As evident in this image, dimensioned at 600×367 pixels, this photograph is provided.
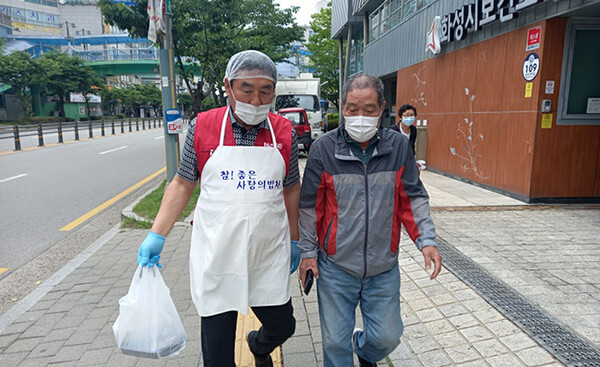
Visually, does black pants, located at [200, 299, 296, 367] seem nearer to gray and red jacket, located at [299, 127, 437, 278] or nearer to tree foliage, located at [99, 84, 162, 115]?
gray and red jacket, located at [299, 127, 437, 278]

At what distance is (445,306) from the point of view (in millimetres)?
3309

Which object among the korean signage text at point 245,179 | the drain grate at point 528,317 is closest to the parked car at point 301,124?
the drain grate at point 528,317

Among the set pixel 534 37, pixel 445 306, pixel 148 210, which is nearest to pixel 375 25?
pixel 534 37

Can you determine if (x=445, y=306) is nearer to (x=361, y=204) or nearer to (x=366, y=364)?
(x=366, y=364)

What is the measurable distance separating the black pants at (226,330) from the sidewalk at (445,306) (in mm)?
618

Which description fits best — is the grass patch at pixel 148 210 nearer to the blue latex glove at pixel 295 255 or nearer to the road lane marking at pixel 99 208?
the road lane marking at pixel 99 208

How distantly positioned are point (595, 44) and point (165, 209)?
24.1 feet

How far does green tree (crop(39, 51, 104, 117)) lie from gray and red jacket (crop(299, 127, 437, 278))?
4803cm

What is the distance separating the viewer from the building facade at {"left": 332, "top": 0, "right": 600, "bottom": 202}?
21.2 ft

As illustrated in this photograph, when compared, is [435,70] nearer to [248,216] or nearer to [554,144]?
[554,144]

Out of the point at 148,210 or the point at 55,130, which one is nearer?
the point at 148,210

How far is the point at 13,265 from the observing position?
4.64 m

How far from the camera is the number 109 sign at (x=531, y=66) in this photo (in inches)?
256

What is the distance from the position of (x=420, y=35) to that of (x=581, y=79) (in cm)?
549
